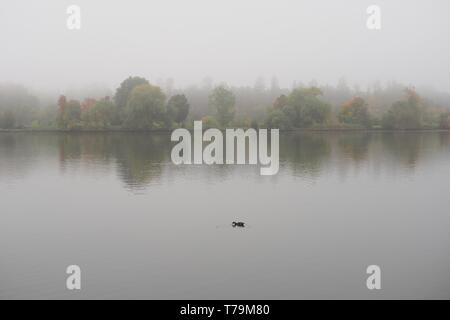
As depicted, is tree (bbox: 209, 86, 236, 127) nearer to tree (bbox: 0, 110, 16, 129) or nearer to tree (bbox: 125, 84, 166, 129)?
tree (bbox: 125, 84, 166, 129)

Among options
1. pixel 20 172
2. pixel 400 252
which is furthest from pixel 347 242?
pixel 20 172

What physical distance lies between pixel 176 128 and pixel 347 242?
10907cm

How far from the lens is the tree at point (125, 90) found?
142 metres

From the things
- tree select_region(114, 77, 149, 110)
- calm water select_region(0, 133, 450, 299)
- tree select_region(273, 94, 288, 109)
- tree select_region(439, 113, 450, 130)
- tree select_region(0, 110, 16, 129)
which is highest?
tree select_region(114, 77, 149, 110)

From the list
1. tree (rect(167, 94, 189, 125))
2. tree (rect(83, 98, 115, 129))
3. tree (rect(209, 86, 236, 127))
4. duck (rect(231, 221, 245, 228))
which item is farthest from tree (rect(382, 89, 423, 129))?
duck (rect(231, 221, 245, 228))

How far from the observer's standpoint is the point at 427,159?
75.6 meters

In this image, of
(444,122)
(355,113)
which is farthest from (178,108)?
(444,122)

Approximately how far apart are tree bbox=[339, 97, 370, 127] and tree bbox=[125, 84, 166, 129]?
187 ft

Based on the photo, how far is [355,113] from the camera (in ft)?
511

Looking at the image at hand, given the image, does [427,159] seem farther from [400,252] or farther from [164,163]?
[400,252]

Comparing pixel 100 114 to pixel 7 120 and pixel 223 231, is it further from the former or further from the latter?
pixel 223 231

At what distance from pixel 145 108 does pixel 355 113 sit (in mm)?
64574

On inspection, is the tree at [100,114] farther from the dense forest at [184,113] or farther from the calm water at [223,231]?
the calm water at [223,231]

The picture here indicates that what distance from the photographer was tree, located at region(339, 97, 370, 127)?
154625mm
